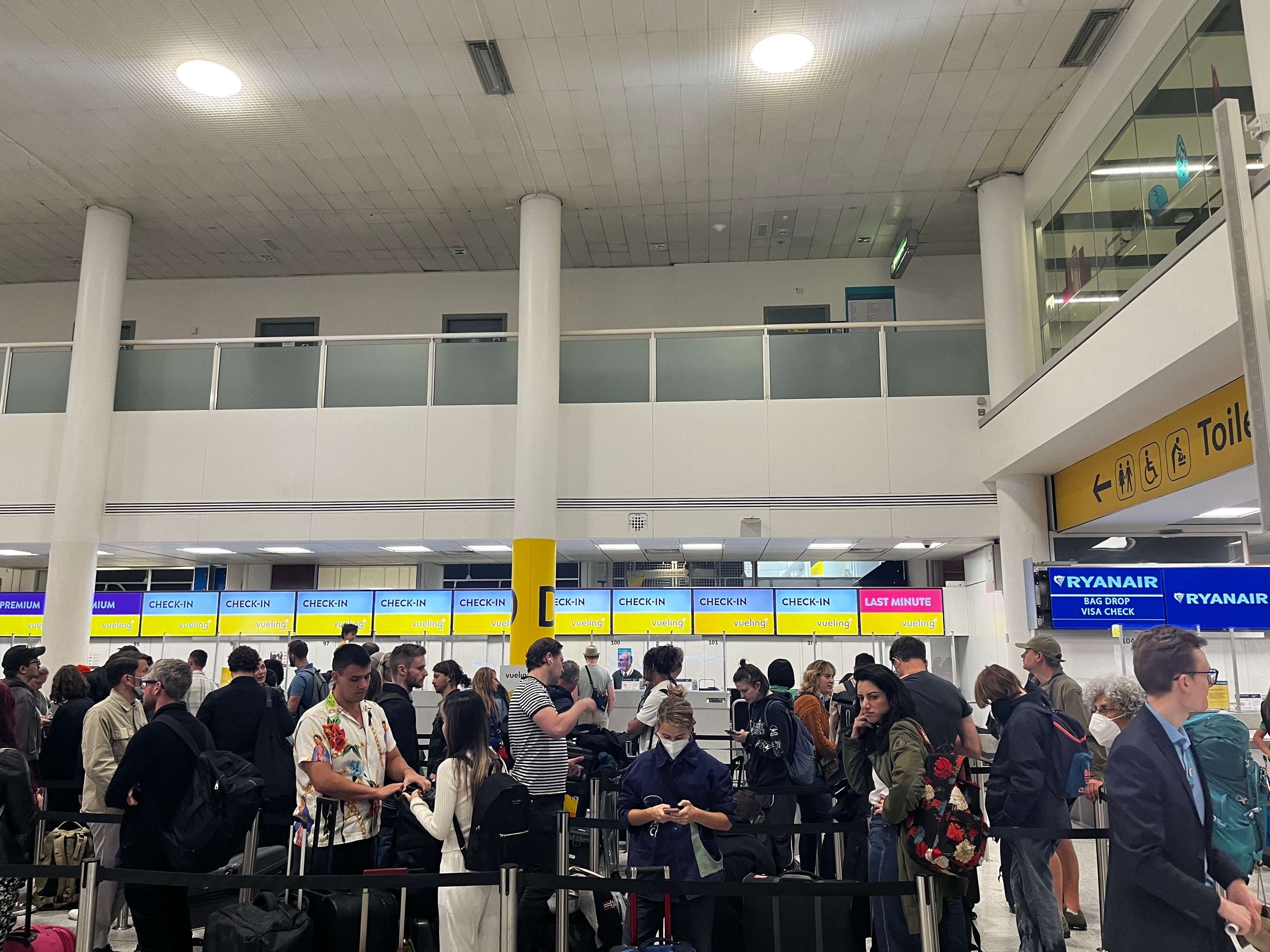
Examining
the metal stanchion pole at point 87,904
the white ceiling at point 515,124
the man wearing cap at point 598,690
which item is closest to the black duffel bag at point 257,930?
the metal stanchion pole at point 87,904

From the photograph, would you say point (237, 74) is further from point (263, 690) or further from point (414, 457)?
point (263, 690)

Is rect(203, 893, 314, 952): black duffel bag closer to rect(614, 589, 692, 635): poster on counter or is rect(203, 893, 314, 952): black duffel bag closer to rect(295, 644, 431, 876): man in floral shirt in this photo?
rect(295, 644, 431, 876): man in floral shirt

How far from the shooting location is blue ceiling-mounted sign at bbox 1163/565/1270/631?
865cm

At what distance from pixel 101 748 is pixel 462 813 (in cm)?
248

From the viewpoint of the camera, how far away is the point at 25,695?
238 inches

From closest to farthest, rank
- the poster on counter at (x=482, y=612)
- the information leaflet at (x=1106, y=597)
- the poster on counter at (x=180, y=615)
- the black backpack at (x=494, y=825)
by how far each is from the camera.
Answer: the black backpack at (x=494, y=825) < the information leaflet at (x=1106, y=597) < the poster on counter at (x=482, y=612) < the poster on counter at (x=180, y=615)

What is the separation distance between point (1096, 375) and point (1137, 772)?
5417 mm

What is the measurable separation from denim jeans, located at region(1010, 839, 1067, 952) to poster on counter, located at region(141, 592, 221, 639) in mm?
11460

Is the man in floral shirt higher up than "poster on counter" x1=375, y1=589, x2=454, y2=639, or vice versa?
"poster on counter" x1=375, y1=589, x2=454, y2=639

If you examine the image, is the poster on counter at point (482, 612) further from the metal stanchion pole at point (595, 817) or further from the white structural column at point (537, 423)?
the metal stanchion pole at point (595, 817)

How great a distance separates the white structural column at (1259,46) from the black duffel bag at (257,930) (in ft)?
21.1

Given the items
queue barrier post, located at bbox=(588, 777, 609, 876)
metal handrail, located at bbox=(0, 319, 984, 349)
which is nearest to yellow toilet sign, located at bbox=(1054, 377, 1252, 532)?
metal handrail, located at bbox=(0, 319, 984, 349)

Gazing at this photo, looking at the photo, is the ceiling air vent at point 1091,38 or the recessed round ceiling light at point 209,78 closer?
the ceiling air vent at point 1091,38

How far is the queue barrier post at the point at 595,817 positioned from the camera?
20.1ft
